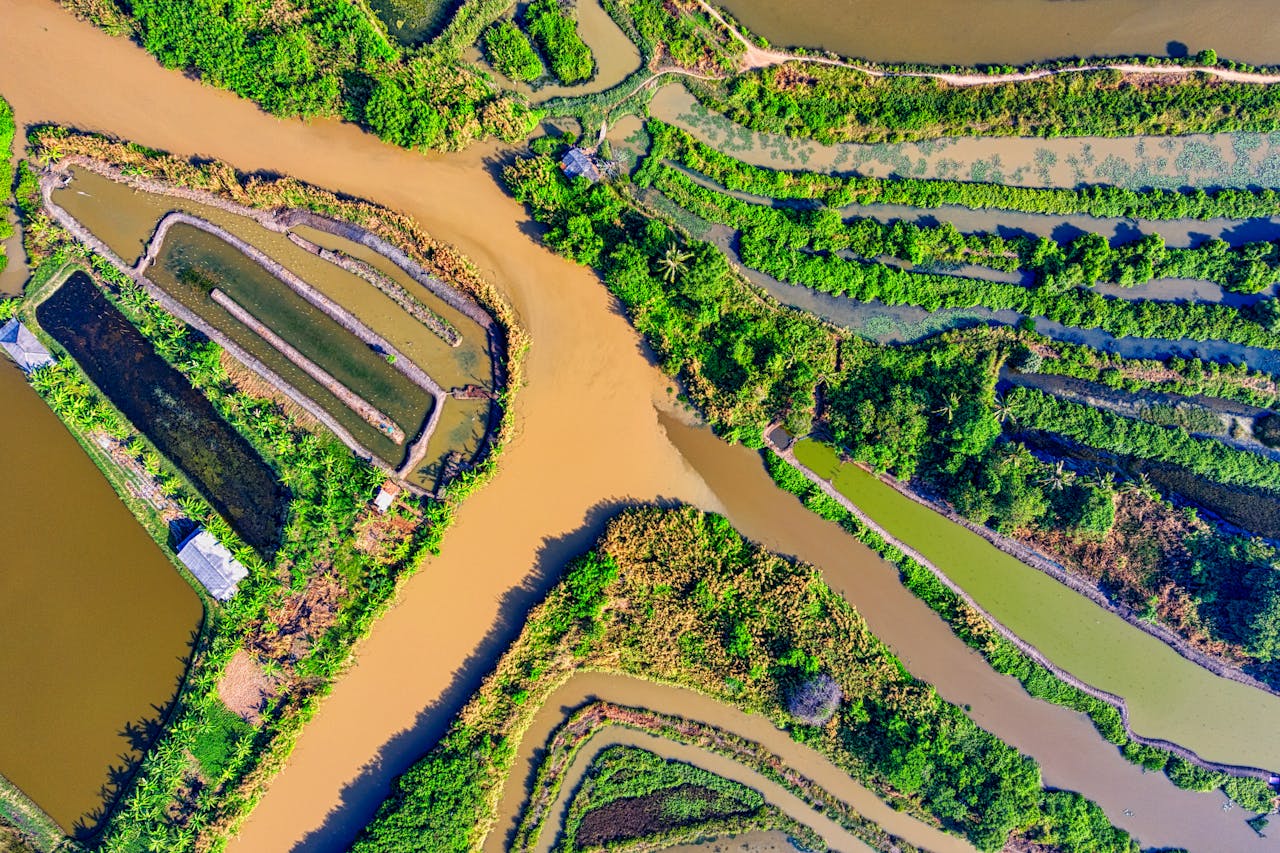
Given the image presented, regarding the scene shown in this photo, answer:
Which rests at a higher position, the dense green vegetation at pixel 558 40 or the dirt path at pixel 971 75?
the dirt path at pixel 971 75

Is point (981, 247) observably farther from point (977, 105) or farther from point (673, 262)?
point (673, 262)

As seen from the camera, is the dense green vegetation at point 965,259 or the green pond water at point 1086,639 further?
the green pond water at point 1086,639

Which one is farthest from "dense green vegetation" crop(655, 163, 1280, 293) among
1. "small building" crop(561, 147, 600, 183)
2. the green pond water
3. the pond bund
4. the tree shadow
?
the tree shadow

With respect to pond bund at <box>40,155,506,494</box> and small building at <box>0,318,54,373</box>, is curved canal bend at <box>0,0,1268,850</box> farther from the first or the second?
small building at <box>0,318,54,373</box>

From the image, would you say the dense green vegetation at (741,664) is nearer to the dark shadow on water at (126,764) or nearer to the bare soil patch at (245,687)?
the bare soil patch at (245,687)

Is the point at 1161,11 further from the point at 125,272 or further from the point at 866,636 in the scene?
the point at 125,272

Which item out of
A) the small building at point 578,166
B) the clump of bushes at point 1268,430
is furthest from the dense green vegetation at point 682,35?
the clump of bushes at point 1268,430
